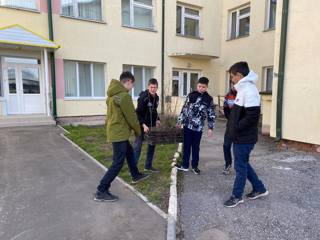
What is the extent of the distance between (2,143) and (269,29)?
12.1 metres

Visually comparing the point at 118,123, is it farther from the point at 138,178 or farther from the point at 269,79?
the point at 269,79

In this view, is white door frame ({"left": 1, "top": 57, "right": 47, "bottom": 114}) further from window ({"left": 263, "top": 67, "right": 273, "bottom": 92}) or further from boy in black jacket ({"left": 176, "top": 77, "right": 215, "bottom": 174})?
window ({"left": 263, "top": 67, "right": 273, "bottom": 92})

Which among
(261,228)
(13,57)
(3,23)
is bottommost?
(261,228)

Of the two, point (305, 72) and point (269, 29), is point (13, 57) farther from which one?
point (269, 29)

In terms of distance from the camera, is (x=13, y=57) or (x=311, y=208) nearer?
(x=311, y=208)

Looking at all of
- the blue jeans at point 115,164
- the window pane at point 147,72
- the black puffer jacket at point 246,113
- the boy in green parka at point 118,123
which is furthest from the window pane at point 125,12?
the black puffer jacket at point 246,113

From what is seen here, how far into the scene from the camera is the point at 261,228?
9.95ft

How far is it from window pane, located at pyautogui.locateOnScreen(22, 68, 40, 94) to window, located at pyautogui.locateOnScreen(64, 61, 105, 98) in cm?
116

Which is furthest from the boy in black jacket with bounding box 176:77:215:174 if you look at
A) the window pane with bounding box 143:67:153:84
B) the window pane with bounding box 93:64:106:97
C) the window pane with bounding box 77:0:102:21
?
the window pane with bounding box 143:67:153:84

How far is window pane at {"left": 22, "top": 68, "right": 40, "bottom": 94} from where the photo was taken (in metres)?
10.5

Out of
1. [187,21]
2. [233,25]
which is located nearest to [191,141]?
[187,21]

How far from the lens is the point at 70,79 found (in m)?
11.1

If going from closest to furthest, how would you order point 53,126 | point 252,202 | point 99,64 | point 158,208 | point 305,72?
point 158,208 → point 252,202 → point 305,72 → point 53,126 → point 99,64

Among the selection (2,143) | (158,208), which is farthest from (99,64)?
(158,208)
